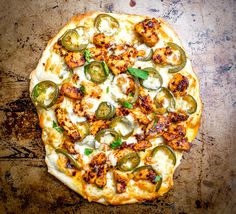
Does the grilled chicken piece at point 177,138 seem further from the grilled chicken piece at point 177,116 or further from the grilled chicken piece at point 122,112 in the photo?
the grilled chicken piece at point 122,112

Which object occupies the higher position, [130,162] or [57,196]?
[130,162]

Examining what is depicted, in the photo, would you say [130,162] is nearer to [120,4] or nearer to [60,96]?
[60,96]

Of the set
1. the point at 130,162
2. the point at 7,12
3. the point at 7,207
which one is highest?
the point at 7,12

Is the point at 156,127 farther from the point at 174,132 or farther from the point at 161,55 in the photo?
the point at 161,55

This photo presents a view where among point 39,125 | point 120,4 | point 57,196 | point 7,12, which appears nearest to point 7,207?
point 57,196

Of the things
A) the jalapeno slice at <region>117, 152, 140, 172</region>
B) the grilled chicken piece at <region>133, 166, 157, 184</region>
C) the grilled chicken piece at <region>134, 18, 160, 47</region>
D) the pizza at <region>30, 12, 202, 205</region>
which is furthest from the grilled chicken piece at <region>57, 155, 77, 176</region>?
the grilled chicken piece at <region>134, 18, 160, 47</region>

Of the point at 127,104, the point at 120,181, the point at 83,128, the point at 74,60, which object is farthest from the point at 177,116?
the point at 74,60
